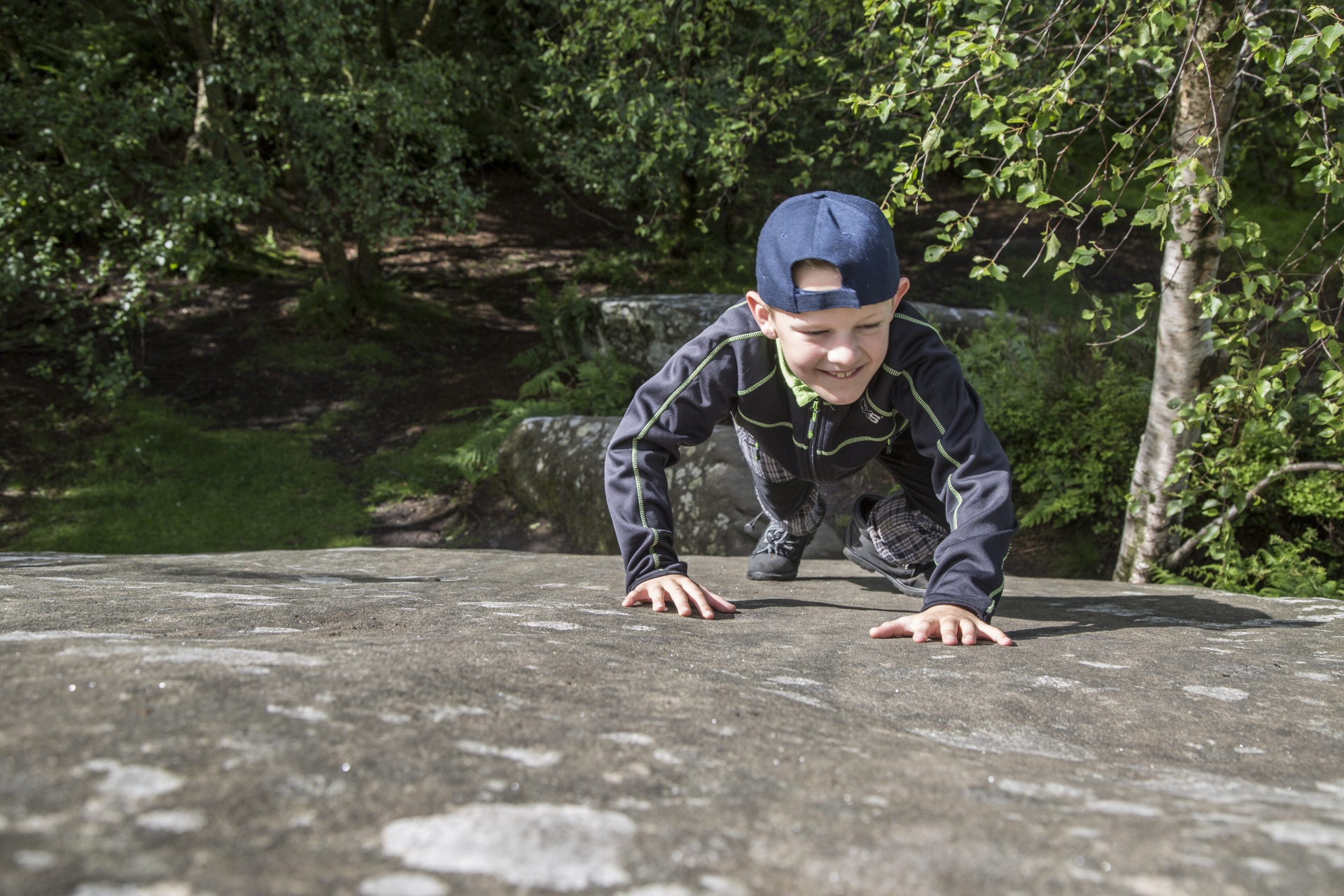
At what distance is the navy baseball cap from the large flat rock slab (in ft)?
3.68

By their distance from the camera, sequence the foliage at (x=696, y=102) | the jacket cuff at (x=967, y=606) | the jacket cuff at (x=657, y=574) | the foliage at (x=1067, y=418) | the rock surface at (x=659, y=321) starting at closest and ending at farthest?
the jacket cuff at (x=967, y=606) → the jacket cuff at (x=657, y=574) → the foliage at (x=696, y=102) → the foliage at (x=1067, y=418) → the rock surface at (x=659, y=321)

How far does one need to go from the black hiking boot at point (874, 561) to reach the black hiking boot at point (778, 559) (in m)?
0.25

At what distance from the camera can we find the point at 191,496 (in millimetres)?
9945

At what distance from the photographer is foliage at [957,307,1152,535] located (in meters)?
6.86

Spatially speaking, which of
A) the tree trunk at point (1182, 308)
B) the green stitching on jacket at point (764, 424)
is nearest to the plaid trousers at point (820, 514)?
the green stitching on jacket at point (764, 424)

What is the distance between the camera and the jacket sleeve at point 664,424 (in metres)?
3.42

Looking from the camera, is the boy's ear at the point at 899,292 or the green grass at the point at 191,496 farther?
the green grass at the point at 191,496

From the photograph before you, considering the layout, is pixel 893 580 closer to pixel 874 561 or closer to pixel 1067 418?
pixel 874 561

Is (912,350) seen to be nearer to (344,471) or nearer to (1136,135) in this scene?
(1136,135)

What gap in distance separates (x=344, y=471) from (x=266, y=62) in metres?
4.53

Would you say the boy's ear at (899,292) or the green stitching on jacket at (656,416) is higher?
the boy's ear at (899,292)

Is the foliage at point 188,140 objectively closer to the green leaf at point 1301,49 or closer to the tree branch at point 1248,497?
the tree branch at point 1248,497

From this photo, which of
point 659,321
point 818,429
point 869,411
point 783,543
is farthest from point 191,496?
point 869,411

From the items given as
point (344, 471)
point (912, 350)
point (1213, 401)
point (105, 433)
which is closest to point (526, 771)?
point (912, 350)
